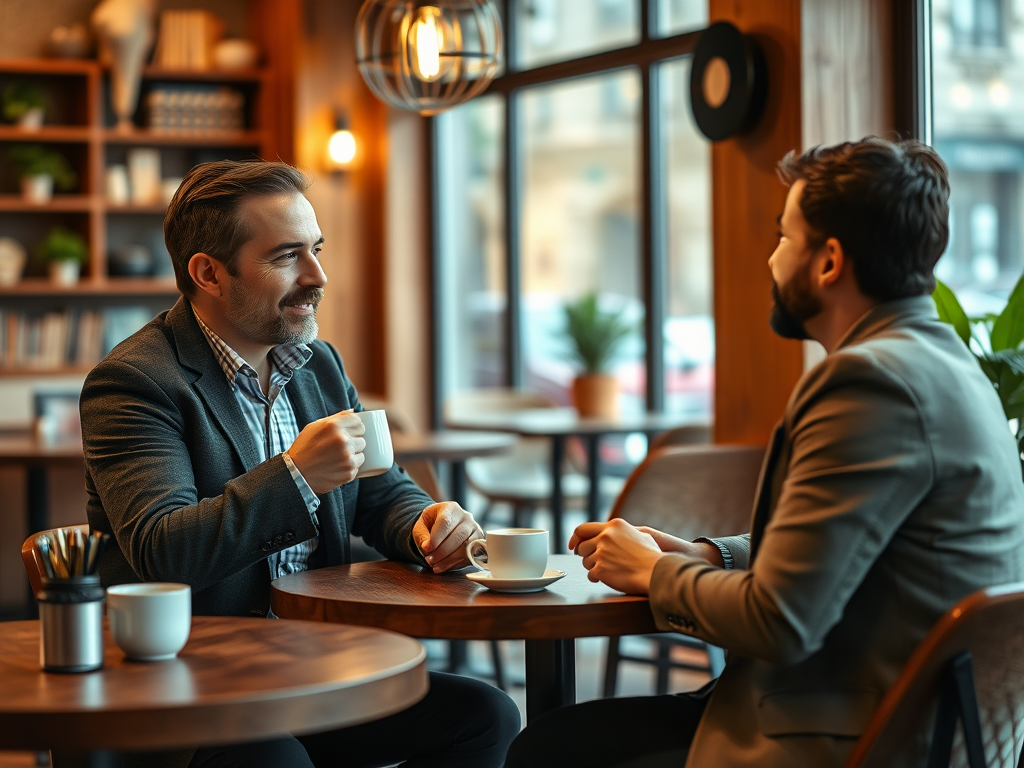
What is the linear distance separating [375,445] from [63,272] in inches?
199

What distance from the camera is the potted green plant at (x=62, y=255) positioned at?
6359 millimetres

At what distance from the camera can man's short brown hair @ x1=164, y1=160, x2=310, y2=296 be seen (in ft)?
6.74

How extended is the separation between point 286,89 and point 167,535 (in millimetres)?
5316

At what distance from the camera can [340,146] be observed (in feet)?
21.7

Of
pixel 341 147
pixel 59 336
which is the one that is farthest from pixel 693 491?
pixel 59 336

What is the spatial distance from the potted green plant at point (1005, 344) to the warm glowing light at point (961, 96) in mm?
1336

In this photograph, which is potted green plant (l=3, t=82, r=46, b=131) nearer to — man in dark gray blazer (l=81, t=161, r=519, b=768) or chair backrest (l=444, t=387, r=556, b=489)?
chair backrest (l=444, t=387, r=556, b=489)

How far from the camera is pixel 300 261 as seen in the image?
6.88ft

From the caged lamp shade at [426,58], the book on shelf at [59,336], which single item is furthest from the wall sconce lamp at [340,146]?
the caged lamp shade at [426,58]

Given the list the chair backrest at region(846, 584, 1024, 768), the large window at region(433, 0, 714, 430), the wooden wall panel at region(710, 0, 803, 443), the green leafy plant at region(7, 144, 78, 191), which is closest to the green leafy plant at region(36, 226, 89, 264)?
the green leafy plant at region(7, 144, 78, 191)

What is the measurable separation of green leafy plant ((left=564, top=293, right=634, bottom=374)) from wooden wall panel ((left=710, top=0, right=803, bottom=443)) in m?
1.18

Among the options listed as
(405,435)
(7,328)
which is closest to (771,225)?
(405,435)

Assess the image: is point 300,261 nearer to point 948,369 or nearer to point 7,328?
point 948,369

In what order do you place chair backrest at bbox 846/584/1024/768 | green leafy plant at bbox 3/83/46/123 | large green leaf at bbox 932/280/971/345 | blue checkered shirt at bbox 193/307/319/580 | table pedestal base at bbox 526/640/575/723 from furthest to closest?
green leafy plant at bbox 3/83/46/123 < large green leaf at bbox 932/280/971/345 < blue checkered shirt at bbox 193/307/319/580 < table pedestal base at bbox 526/640/575/723 < chair backrest at bbox 846/584/1024/768
